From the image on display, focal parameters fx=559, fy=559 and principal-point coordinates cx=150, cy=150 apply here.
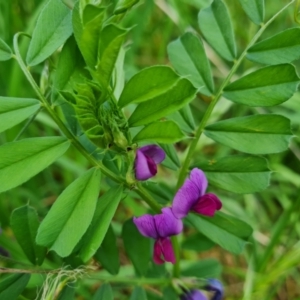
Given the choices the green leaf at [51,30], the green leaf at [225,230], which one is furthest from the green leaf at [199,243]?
the green leaf at [51,30]

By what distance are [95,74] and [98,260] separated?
380 mm

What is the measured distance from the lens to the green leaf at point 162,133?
60 cm

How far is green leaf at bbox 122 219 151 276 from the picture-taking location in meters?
0.90

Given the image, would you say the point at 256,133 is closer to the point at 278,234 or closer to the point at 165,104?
the point at 165,104

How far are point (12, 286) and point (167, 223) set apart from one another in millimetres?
239

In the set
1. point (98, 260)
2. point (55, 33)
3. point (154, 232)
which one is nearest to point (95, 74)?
point (55, 33)

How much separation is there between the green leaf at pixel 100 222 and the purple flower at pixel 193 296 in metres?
0.26

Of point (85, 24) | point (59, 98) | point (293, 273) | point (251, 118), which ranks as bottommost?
point (293, 273)

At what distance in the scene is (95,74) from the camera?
1.94ft

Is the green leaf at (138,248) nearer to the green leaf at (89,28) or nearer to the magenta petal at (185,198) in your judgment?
the magenta petal at (185,198)

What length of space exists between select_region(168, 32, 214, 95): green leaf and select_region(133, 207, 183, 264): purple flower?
21cm

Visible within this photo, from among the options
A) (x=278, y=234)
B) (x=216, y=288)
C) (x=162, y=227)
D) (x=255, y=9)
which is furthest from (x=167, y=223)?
(x=278, y=234)

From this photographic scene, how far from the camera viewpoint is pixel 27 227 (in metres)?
0.79

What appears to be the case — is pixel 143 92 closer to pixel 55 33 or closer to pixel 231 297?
pixel 55 33
